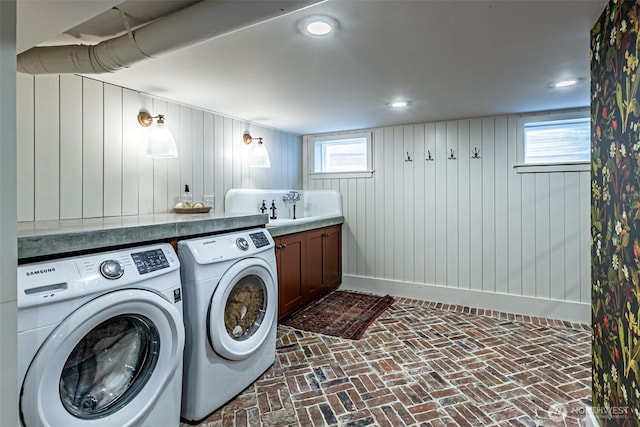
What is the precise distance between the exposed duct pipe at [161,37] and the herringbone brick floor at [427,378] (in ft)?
6.29

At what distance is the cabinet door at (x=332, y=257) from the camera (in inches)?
154

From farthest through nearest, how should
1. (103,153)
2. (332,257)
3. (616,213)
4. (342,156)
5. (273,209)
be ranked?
(342,156) → (332,257) → (273,209) → (103,153) → (616,213)

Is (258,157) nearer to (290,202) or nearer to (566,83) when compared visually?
(290,202)

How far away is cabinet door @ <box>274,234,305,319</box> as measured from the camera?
120 inches

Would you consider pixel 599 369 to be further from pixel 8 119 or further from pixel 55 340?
pixel 8 119

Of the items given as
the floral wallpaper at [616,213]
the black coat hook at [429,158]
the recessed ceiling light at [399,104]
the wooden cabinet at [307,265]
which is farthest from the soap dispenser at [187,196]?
the floral wallpaper at [616,213]

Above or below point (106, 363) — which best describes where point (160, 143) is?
above

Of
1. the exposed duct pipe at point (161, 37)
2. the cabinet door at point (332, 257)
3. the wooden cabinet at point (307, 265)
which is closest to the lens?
the exposed duct pipe at point (161, 37)

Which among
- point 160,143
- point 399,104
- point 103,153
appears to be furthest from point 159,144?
point 399,104

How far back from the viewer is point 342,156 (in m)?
4.40

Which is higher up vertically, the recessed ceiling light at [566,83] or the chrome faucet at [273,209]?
the recessed ceiling light at [566,83]

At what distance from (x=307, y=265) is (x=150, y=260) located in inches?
82.8

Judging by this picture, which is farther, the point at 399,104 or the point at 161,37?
the point at 399,104

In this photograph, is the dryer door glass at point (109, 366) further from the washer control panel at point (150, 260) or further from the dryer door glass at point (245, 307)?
the dryer door glass at point (245, 307)
